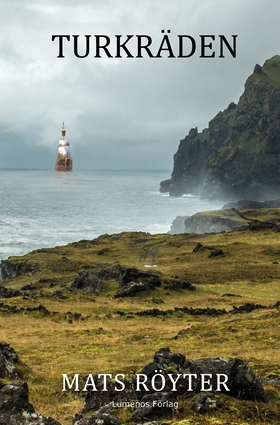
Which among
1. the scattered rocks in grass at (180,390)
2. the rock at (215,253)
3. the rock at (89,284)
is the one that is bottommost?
the rock at (89,284)

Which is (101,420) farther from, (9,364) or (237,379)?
(9,364)

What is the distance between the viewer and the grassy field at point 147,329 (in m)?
15.5

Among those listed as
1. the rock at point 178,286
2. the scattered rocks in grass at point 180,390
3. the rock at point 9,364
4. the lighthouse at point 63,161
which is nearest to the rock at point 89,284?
the rock at point 178,286

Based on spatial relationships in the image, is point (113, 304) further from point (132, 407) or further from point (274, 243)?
point (274, 243)

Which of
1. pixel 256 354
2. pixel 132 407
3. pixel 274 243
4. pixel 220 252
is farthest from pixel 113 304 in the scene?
pixel 274 243

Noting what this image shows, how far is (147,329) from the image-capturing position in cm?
3522

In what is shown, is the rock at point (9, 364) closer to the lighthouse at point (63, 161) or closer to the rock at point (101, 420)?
the rock at point (101, 420)

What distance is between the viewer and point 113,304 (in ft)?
165

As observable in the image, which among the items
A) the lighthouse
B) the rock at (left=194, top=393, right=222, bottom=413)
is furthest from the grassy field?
the lighthouse

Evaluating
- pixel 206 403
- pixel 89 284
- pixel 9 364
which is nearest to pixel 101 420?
pixel 206 403

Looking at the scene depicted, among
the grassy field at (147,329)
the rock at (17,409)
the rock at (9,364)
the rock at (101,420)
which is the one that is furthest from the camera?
the rock at (9,364)

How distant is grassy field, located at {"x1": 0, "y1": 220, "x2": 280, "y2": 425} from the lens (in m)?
15.5

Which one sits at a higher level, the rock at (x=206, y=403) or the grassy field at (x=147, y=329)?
the rock at (x=206, y=403)

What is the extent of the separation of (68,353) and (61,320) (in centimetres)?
1546
